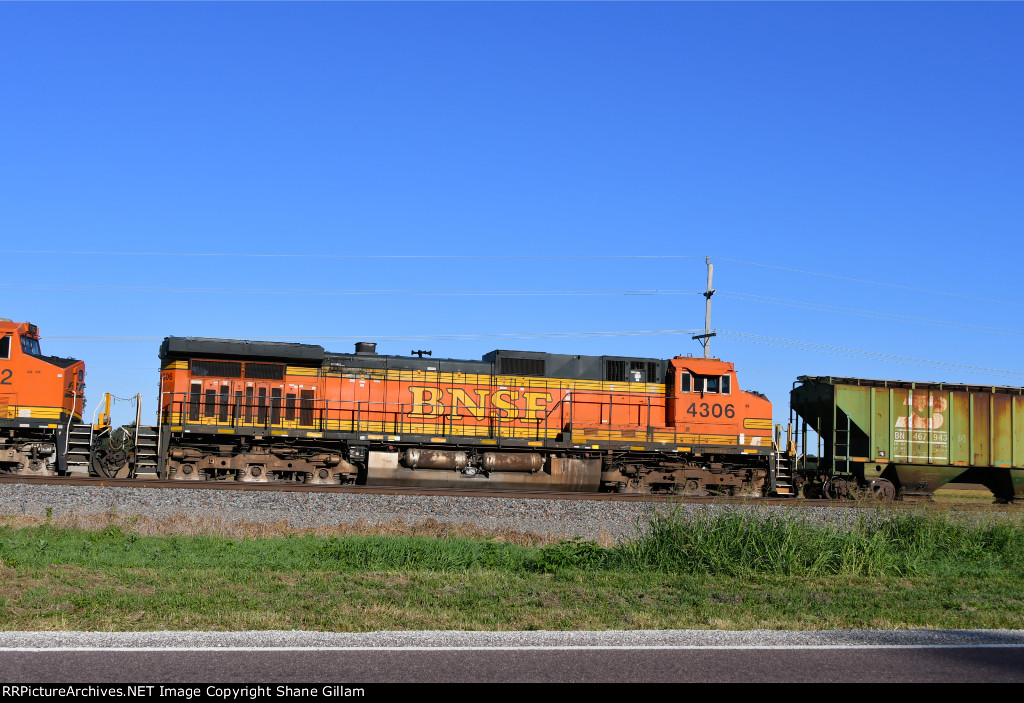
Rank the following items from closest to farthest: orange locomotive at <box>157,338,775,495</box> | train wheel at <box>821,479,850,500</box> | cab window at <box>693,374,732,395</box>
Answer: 1. orange locomotive at <box>157,338,775,495</box>
2. train wheel at <box>821,479,850,500</box>
3. cab window at <box>693,374,732,395</box>

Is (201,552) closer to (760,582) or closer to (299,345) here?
(760,582)

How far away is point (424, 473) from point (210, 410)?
18.1 ft

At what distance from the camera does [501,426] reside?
898 inches

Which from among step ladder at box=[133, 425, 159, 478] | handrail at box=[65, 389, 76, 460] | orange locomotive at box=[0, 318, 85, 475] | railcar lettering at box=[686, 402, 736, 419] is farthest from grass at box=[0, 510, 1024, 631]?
railcar lettering at box=[686, 402, 736, 419]

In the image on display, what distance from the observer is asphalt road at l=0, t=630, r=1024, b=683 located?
5.22 metres

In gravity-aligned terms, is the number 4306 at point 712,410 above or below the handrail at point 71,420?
above

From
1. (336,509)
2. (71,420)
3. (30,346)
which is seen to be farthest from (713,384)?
(30,346)

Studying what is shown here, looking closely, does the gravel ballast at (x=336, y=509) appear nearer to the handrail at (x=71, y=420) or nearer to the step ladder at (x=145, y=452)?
the step ladder at (x=145, y=452)

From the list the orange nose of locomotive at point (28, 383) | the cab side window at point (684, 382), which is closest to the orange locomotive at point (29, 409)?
the orange nose of locomotive at point (28, 383)

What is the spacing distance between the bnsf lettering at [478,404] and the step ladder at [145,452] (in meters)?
6.19

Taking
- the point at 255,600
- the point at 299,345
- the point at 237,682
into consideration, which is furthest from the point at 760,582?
the point at 299,345

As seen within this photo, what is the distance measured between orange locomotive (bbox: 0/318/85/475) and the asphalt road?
649 inches

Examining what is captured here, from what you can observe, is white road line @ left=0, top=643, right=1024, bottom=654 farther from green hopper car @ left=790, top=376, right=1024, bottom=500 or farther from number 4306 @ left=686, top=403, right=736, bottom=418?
green hopper car @ left=790, top=376, right=1024, bottom=500

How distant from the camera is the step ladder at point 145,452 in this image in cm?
2048
